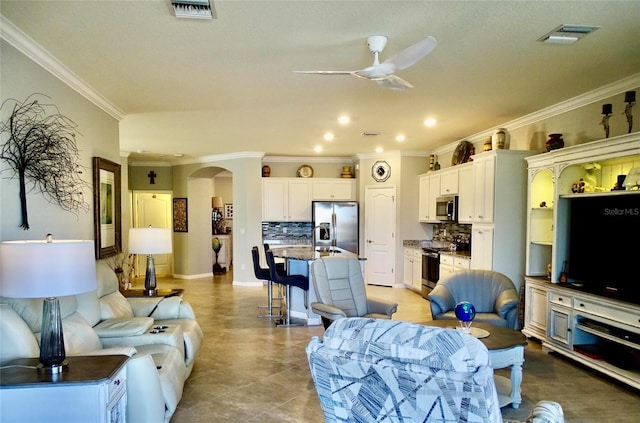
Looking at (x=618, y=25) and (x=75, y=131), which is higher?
(x=618, y=25)

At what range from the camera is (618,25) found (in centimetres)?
252

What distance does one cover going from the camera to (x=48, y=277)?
1.87 meters

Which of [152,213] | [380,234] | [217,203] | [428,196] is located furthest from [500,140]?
[217,203]

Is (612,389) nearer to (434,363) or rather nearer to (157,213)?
(434,363)

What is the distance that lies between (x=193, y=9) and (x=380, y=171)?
235 inches

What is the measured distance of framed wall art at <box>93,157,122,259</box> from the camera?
3891 millimetres

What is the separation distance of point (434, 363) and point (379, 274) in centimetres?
672

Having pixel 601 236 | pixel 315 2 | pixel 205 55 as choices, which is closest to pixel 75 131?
pixel 205 55

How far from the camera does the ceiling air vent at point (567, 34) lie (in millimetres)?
2537

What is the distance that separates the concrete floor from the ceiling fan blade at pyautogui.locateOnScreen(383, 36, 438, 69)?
2491mm

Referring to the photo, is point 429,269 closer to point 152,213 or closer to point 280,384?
point 280,384

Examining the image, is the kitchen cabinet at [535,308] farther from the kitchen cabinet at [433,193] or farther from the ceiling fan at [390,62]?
the ceiling fan at [390,62]

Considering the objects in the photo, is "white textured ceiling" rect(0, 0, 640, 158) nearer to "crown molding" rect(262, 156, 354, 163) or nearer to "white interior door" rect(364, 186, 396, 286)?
"white interior door" rect(364, 186, 396, 286)

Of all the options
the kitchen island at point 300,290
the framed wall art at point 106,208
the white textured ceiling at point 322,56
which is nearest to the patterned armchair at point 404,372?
the white textured ceiling at point 322,56
